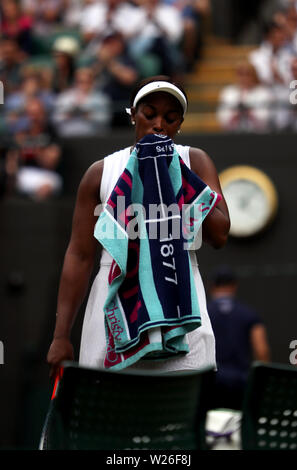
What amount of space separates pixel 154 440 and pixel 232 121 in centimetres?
750

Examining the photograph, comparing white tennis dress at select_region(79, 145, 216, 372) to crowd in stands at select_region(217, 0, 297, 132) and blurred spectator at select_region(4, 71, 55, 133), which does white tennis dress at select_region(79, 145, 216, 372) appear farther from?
blurred spectator at select_region(4, 71, 55, 133)

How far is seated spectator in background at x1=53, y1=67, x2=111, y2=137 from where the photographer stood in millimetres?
10422

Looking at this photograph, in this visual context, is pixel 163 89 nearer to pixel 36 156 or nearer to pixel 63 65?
pixel 36 156

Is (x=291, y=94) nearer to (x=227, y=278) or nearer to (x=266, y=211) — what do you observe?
(x=266, y=211)

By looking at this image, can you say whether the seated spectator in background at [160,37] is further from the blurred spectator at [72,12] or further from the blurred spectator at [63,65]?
A: the blurred spectator at [72,12]

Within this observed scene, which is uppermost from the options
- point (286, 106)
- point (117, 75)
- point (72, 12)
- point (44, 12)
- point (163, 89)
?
point (72, 12)

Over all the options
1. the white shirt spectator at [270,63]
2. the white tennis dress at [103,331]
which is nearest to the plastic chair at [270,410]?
the white tennis dress at [103,331]

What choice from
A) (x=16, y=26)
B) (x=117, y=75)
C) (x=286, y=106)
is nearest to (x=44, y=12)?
(x=16, y=26)

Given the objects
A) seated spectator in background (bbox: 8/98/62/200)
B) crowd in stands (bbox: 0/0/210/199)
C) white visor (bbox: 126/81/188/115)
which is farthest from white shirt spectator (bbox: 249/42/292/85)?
white visor (bbox: 126/81/188/115)

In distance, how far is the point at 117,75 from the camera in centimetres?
1062

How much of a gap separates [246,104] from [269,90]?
265 mm

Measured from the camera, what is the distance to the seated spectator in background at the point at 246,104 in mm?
10078

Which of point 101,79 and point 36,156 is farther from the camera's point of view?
point 101,79

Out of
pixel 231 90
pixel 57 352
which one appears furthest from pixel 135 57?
pixel 57 352
